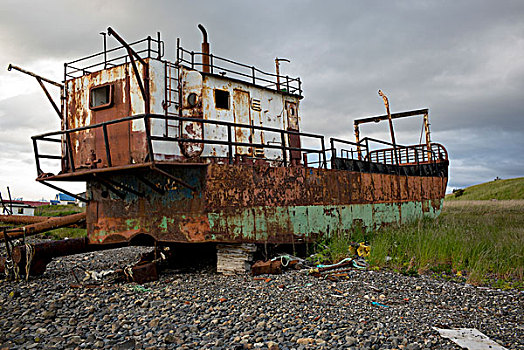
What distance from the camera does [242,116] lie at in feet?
33.0

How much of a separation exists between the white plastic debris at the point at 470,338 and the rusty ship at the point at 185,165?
4.22m

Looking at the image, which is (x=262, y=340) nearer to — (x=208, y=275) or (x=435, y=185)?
(x=208, y=275)

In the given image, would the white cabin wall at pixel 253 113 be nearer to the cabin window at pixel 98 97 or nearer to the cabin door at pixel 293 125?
the cabin door at pixel 293 125

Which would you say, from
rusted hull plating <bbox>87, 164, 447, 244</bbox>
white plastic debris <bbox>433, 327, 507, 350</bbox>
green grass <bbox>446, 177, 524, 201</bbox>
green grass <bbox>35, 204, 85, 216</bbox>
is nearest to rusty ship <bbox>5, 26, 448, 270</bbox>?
rusted hull plating <bbox>87, 164, 447, 244</bbox>

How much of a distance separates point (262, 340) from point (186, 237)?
374 centimetres

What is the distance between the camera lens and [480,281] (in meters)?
6.73

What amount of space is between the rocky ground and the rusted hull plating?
113 centimetres

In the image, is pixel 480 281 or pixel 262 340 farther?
pixel 480 281

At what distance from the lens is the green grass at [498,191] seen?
3691cm

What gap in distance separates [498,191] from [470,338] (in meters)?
41.8

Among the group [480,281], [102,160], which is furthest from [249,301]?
[102,160]

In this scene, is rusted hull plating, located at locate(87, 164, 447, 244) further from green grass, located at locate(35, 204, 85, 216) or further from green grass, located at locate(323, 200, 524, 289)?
green grass, located at locate(35, 204, 85, 216)

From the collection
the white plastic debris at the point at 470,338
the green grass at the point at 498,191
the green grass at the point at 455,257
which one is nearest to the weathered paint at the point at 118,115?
the green grass at the point at 455,257

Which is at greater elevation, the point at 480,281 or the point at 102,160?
the point at 102,160
